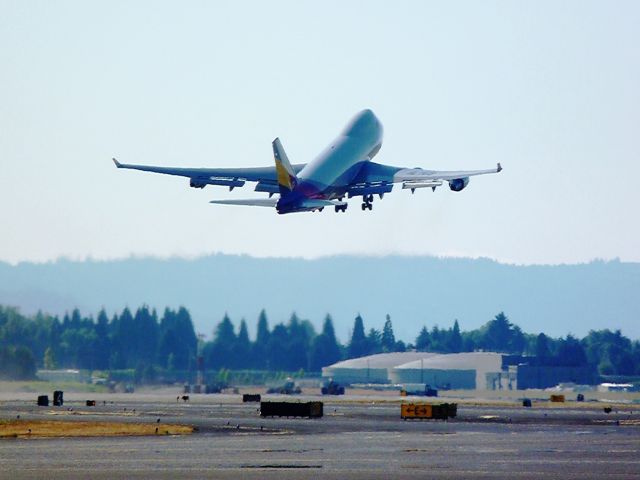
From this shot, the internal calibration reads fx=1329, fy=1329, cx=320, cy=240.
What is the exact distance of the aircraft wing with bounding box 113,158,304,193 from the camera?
416ft

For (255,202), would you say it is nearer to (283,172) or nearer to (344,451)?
(283,172)

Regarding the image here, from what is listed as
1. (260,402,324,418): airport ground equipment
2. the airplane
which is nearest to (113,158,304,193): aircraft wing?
the airplane

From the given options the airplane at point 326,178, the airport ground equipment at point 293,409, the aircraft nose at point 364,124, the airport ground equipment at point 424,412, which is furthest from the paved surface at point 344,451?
the aircraft nose at point 364,124

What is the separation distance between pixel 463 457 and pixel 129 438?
2403cm

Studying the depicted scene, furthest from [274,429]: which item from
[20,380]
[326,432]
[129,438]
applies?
[20,380]

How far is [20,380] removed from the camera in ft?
640

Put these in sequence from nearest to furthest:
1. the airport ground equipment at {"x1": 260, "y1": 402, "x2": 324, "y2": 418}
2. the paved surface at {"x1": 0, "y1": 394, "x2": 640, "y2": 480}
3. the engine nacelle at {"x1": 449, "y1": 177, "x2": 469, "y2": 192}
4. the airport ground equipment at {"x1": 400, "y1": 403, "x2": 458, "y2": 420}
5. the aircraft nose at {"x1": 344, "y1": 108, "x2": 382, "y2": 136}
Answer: the paved surface at {"x1": 0, "y1": 394, "x2": 640, "y2": 480}, the airport ground equipment at {"x1": 400, "y1": 403, "x2": 458, "y2": 420}, the airport ground equipment at {"x1": 260, "y1": 402, "x2": 324, "y2": 418}, the engine nacelle at {"x1": 449, "y1": 177, "x2": 469, "y2": 192}, the aircraft nose at {"x1": 344, "y1": 108, "x2": 382, "y2": 136}

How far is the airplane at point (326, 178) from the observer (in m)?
120

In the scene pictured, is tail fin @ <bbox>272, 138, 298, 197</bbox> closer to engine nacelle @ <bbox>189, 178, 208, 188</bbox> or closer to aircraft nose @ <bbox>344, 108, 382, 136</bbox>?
engine nacelle @ <bbox>189, 178, 208, 188</bbox>

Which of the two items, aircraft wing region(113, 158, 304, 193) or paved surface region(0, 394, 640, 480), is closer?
paved surface region(0, 394, 640, 480)

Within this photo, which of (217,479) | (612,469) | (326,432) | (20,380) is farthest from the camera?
(20,380)

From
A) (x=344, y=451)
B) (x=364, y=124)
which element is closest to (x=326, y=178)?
(x=364, y=124)

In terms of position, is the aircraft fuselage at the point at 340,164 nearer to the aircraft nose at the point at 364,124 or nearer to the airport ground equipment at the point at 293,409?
→ the aircraft nose at the point at 364,124

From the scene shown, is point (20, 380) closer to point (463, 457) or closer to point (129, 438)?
point (129, 438)
